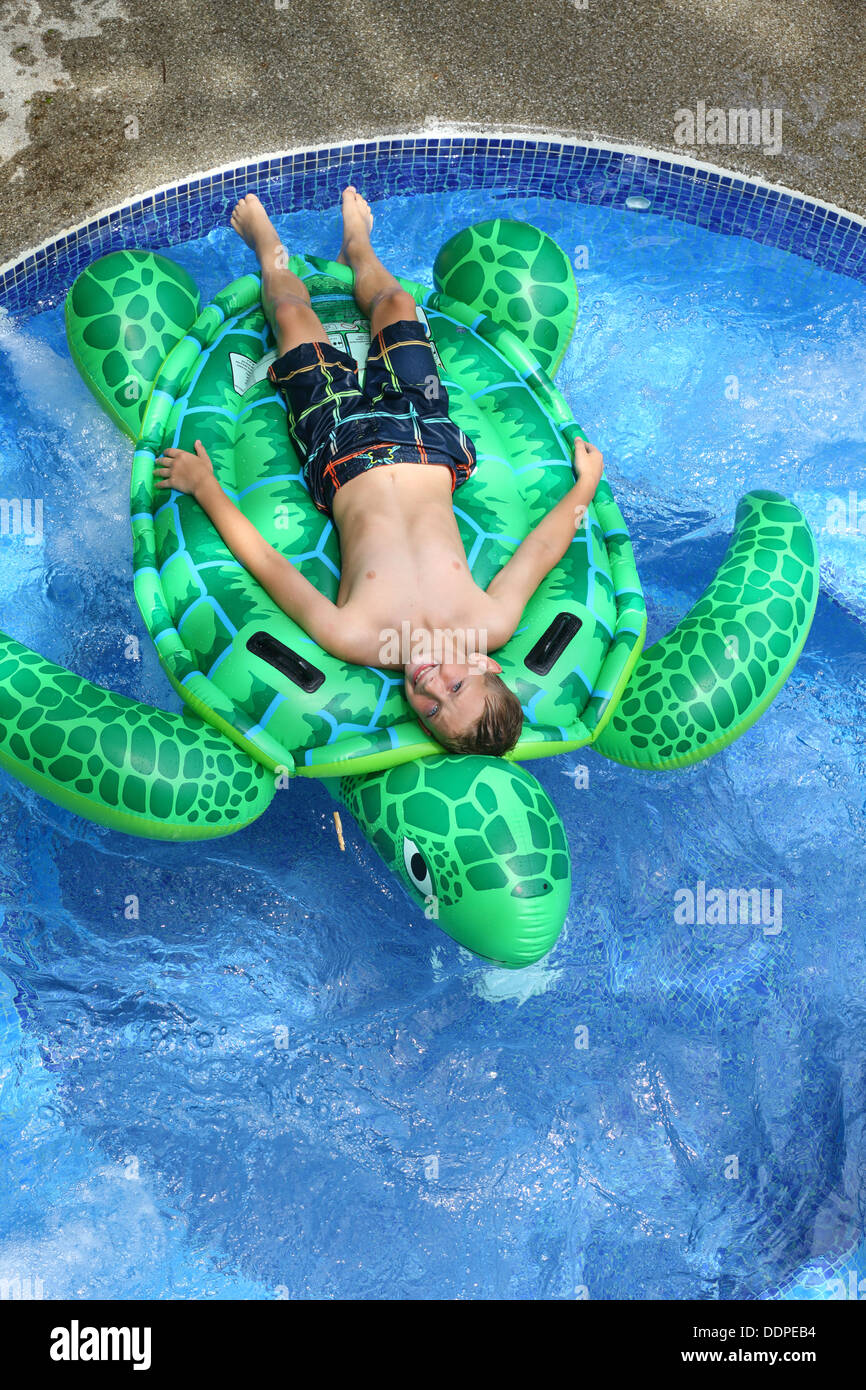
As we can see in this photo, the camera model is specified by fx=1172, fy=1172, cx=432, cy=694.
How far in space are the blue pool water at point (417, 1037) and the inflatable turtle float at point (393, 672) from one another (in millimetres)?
666

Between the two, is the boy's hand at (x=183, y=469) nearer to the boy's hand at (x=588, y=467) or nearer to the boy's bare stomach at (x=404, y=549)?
the boy's bare stomach at (x=404, y=549)

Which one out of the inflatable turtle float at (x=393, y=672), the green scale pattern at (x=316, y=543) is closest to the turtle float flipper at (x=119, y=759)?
the inflatable turtle float at (x=393, y=672)

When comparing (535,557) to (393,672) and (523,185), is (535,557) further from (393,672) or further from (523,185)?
(523,185)

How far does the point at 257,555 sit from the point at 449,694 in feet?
2.56

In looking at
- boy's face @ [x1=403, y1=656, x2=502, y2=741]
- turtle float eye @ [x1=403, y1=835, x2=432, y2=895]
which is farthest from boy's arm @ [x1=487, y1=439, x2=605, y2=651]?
turtle float eye @ [x1=403, y1=835, x2=432, y2=895]

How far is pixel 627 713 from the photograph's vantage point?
352 cm

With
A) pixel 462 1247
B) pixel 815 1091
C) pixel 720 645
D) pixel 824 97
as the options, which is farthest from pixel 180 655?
pixel 824 97

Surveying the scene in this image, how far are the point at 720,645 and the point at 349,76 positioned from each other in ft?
11.6

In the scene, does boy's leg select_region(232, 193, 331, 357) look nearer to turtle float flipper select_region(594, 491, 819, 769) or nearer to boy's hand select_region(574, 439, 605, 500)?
boy's hand select_region(574, 439, 605, 500)

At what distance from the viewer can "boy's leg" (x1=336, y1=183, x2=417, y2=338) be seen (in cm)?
390

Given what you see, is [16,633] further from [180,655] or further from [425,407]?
[425,407]

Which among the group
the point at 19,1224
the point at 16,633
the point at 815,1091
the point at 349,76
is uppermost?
the point at 349,76

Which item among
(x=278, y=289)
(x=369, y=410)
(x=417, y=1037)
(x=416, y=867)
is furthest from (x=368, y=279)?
(x=417, y=1037)

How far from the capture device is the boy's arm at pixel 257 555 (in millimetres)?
3312
